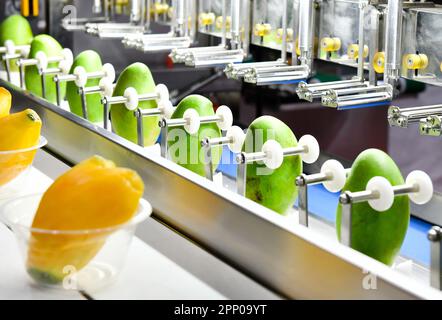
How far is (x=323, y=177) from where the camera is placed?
129 cm

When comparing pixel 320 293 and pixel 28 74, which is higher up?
pixel 28 74

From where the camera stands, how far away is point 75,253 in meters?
1.07

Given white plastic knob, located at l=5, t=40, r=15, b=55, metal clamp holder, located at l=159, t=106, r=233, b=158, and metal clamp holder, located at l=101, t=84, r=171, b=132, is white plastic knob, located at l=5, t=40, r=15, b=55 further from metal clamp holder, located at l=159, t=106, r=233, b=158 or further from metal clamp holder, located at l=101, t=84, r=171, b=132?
metal clamp holder, located at l=159, t=106, r=233, b=158

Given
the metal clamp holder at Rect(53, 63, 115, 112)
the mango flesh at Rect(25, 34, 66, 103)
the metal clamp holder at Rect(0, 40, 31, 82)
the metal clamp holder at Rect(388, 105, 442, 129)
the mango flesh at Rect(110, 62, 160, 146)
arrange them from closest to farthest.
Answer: the metal clamp holder at Rect(388, 105, 442, 129) → the mango flesh at Rect(110, 62, 160, 146) → the metal clamp holder at Rect(53, 63, 115, 112) → the mango flesh at Rect(25, 34, 66, 103) → the metal clamp holder at Rect(0, 40, 31, 82)

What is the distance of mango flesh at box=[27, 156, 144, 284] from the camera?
1059 mm

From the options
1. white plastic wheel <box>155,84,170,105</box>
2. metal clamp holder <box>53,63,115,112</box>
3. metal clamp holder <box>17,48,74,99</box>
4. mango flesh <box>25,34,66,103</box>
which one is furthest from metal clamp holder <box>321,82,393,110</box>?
mango flesh <box>25,34,66,103</box>

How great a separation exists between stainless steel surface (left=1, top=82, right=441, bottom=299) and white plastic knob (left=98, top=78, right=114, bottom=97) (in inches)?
10.1

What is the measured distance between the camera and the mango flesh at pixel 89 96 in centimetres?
207

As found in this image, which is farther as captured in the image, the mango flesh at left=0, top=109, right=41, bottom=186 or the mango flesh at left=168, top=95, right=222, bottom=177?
the mango flesh at left=168, top=95, right=222, bottom=177

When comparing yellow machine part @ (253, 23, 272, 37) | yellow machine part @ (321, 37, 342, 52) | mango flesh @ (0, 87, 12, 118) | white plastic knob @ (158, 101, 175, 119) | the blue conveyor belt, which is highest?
yellow machine part @ (253, 23, 272, 37)

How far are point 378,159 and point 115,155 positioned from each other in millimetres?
563

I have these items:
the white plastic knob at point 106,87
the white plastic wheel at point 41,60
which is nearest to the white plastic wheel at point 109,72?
the white plastic knob at point 106,87
